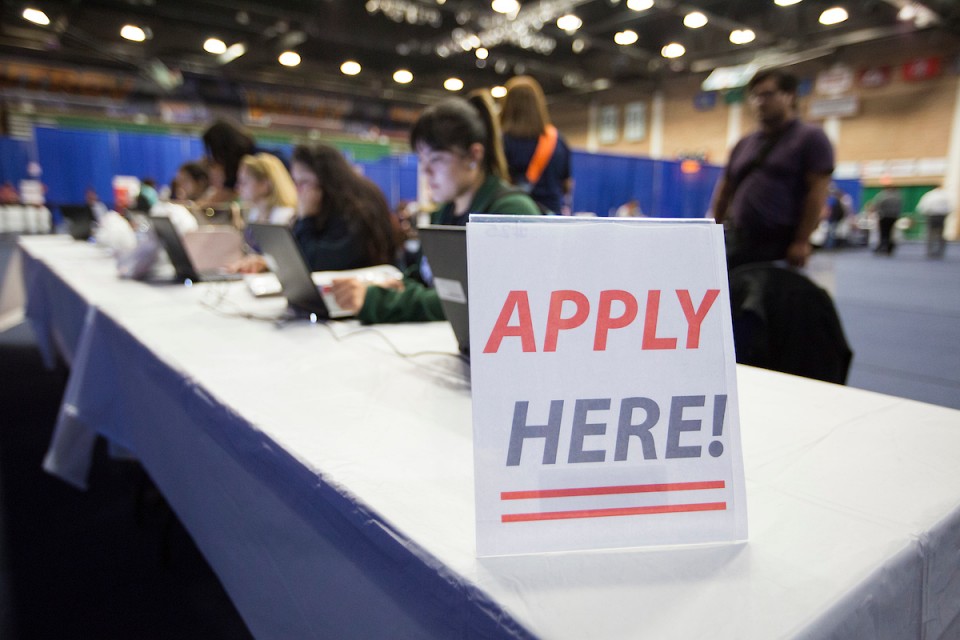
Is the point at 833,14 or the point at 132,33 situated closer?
the point at 833,14

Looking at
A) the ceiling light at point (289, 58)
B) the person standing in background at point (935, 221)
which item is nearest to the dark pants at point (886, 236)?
the person standing in background at point (935, 221)

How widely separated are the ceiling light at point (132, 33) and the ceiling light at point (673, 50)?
28.3 ft

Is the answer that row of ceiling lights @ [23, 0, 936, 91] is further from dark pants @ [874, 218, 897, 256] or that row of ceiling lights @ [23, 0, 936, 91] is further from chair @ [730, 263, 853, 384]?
chair @ [730, 263, 853, 384]

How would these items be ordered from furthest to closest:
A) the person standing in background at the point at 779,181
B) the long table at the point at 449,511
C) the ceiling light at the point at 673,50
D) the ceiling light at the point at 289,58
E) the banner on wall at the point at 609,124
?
the banner on wall at the point at 609,124, the ceiling light at the point at 289,58, the ceiling light at the point at 673,50, the person standing in background at the point at 779,181, the long table at the point at 449,511

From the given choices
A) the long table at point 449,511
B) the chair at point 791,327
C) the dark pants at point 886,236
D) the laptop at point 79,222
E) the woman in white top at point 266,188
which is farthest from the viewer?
the dark pants at point 886,236

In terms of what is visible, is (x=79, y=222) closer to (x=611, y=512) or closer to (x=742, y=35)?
(x=611, y=512)

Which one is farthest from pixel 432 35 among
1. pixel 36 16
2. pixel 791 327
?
pixel 791 327

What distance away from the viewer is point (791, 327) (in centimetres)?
114

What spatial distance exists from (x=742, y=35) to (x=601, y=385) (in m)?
10.8

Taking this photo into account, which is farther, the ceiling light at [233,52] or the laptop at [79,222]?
the ceiling light at [233,52]

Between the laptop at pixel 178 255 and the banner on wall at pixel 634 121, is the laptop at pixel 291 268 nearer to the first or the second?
the laptop at pixel 178 255

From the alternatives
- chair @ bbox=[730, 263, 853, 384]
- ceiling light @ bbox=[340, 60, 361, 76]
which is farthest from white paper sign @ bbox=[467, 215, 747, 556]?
ceiling light @ bbox=[340, 60, 361, 76]

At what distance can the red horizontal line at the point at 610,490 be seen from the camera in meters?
0.41

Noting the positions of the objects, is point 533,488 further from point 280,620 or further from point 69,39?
point 69,39
